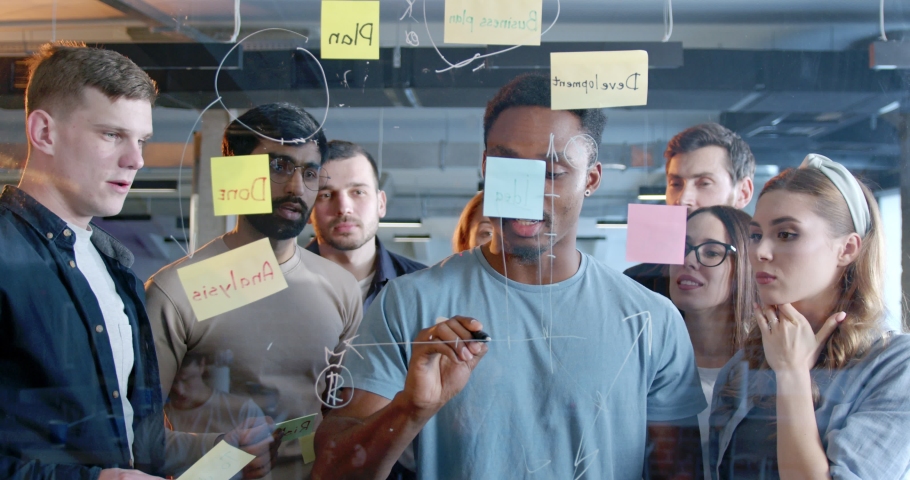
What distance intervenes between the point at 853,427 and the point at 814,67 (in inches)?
24.7

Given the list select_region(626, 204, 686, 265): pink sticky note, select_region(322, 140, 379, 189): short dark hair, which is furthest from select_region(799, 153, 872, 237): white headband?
select_region(322, 140, 379, 189): short dark hair

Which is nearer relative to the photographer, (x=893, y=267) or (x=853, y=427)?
(x=853, y=427)

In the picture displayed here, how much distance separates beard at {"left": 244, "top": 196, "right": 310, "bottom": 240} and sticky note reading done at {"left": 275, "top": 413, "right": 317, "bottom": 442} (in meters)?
0.31

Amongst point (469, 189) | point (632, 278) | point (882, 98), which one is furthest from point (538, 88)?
point (882, 98)

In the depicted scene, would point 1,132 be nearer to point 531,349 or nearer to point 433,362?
point 433,362

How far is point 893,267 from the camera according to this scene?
120 centimetres

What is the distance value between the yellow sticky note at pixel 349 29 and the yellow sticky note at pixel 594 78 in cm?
32

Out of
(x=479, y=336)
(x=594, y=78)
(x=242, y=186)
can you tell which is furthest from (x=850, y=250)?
(x=242, y=186)

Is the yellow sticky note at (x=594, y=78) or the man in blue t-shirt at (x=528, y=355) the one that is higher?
the yellow sticky note at (x=594, y=78)

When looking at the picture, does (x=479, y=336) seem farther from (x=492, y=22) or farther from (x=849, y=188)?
(x=849, y=188)

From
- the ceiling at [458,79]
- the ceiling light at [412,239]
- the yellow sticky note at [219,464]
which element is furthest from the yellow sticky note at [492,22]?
the yellow sticky note at [219,464]

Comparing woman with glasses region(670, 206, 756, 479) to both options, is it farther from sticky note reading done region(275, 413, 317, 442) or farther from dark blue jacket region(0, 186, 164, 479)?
dark blue jacket region(0, 186, 164, 479)

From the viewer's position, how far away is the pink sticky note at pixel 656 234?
1165 millimetres

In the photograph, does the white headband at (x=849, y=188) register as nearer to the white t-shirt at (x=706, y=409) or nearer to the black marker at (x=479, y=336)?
the white t-shirt at (x=706, y=409)
